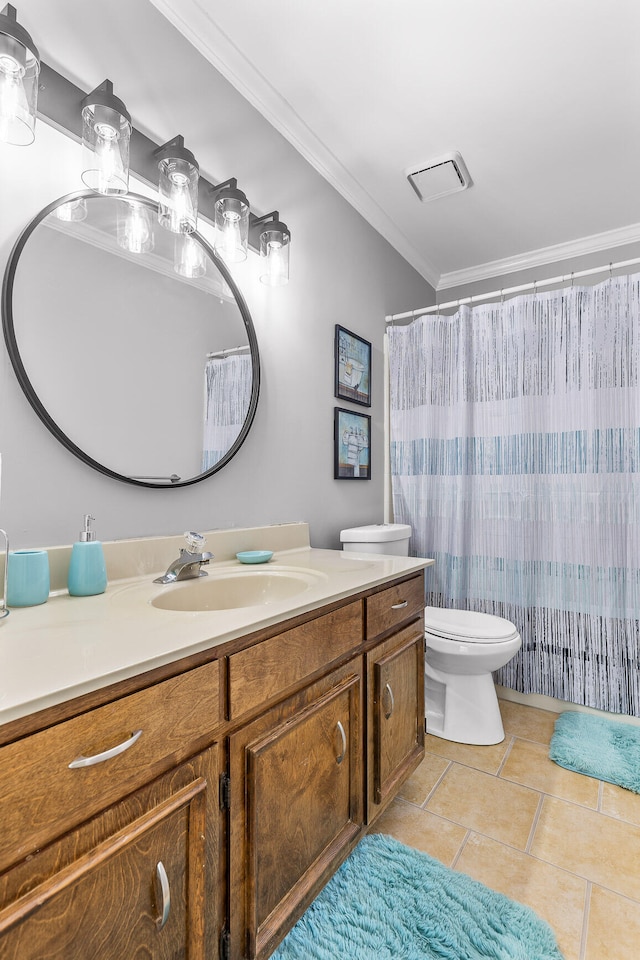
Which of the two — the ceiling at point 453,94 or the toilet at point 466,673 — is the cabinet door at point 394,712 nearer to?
the toilet at point 466,673

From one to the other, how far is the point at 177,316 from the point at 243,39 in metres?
0.96

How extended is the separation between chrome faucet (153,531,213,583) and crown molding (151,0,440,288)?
155 cm

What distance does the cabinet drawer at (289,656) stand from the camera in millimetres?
900

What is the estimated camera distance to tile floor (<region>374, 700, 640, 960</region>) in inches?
46.8

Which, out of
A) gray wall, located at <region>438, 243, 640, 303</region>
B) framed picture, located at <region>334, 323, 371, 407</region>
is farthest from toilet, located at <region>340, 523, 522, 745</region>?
gray wall, located at <region>438, 243, 640, 303</region>

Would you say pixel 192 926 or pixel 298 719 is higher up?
pixel 298 719

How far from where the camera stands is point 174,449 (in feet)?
4.72

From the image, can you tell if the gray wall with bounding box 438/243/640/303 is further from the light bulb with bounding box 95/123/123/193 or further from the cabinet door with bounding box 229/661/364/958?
the cabinet door with bounding box 229/661/364/958

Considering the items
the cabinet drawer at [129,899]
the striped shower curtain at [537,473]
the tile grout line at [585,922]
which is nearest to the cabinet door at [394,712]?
the tile grout line at [585,922]

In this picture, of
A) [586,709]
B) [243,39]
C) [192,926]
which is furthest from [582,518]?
[243,39]

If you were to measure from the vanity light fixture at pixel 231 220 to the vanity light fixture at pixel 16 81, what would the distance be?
0.59 meters

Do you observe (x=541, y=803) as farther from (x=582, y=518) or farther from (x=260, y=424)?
(x=260, y=424)

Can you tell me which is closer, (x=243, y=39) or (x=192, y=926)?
(x=192, y=926)

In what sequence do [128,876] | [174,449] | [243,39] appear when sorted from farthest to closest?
[243,39] → [174,449] → [128,876]
